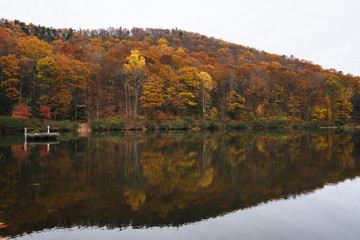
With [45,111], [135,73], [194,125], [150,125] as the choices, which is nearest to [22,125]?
[45,111]

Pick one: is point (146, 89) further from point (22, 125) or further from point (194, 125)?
point (22, 125)

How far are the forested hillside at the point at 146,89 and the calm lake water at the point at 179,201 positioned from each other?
32453 millimetres

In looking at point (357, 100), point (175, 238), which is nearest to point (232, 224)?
point (175, 238)

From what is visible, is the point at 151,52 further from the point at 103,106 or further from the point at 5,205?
the point at 5,205

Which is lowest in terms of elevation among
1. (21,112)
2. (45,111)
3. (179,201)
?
Answer: (179,201)

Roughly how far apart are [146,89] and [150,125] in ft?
25.0

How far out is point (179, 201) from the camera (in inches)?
305

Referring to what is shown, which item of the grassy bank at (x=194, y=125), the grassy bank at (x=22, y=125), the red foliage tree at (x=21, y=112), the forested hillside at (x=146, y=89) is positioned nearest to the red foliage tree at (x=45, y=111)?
the forested hillside at (x=146, y=89)

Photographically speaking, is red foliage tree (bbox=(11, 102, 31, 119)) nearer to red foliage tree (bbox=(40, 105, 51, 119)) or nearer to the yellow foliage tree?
red foliage tree (bbox=(40, 105, 51, 119))

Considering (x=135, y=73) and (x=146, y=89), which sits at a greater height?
(x=135, y=73)

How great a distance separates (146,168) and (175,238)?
6986mm

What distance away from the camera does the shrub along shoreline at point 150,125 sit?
118 ft

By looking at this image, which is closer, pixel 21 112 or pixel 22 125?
pixel 22 125

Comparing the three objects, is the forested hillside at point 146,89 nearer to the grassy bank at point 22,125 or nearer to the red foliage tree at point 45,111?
the red foliage tree at point 45,111
